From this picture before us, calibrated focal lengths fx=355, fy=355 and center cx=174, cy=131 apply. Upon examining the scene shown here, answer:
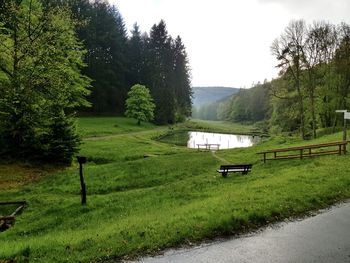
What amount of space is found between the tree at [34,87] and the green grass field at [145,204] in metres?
2.03

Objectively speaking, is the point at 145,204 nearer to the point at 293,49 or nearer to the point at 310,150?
the point at 310,150

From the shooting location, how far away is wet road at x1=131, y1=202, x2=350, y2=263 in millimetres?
8836

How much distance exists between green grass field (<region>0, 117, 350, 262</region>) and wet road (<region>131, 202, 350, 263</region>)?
2.04 feet

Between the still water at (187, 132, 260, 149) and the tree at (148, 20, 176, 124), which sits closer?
the still water at (187, 132, 260, 149)

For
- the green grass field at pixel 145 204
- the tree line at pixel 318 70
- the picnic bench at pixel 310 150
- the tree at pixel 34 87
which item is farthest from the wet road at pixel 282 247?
the tree line at pixel 318 70

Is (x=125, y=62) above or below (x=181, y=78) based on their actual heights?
above

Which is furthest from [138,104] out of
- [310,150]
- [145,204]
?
[145,204]

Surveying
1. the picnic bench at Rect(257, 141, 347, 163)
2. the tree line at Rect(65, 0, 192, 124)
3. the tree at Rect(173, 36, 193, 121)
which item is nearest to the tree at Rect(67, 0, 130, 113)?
the tree line at Rect(65, 0, 192, 124)

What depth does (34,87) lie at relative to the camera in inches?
990

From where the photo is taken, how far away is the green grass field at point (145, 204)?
9773 mm

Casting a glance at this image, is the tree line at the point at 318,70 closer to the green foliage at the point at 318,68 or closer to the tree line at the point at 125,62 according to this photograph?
the green foliage at the point at 318,68

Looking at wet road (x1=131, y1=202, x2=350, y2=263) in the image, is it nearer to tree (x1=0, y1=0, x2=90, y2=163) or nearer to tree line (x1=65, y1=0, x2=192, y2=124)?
tree (x1=0, y1=0, x2=90, y2=163)

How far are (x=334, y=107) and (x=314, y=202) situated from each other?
39345 millimetres

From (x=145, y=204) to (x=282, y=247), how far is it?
767cm
